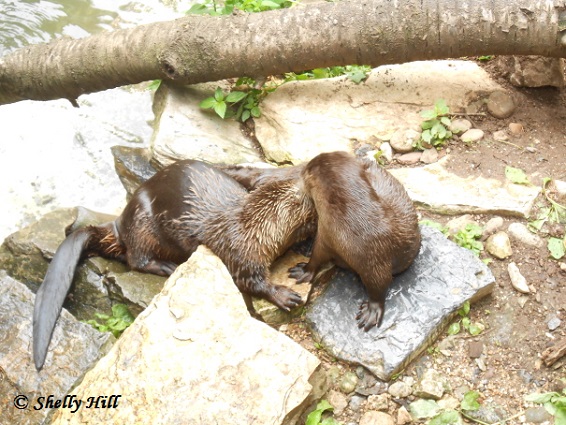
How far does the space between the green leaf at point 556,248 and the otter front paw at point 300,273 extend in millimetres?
1223

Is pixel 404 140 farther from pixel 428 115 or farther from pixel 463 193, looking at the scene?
pixel 463 193

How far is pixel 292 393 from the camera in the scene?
302cm

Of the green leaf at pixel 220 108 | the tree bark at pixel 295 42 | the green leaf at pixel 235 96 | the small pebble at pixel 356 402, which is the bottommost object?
the small pebble at pixel 356 402

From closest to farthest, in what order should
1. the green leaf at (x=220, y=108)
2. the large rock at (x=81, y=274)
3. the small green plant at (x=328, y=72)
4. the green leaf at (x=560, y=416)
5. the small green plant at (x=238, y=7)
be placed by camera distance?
the green leaf at (x=560, y=416)
the large rock at (x=81, y=274)
the green leaf at (x=220, y=108)
the small green plant at (x=328, y=72)
the small green plant at (x=238, y=7)

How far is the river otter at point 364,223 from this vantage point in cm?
333

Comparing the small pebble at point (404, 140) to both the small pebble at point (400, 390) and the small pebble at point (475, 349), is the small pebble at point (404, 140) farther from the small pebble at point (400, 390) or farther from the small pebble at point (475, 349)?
the small pebble at point (400, 390)

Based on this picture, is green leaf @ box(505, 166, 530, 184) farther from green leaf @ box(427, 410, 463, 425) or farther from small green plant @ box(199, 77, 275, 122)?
small green plant @ box(199, 77, 275, 122)

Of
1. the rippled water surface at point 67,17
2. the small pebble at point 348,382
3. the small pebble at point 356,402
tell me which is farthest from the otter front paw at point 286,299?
the rippled water surface at point 67,17

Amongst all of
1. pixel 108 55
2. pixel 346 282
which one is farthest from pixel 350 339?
pixel 108 55

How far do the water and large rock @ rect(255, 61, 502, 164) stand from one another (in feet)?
4.49

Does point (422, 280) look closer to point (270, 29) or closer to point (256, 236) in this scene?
point (256, 236)

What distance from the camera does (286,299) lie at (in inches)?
142

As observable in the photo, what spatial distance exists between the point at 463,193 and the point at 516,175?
1.07ft

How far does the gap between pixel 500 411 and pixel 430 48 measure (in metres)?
2.26
